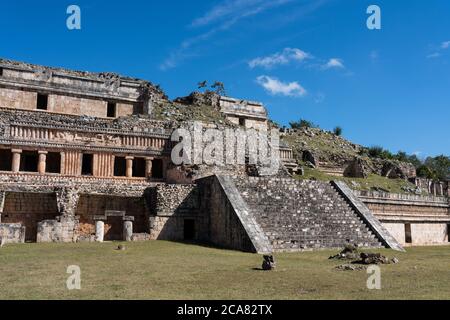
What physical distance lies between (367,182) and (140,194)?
15.8 m

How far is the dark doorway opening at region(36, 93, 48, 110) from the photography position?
26234mm

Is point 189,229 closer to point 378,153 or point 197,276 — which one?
point 197,276

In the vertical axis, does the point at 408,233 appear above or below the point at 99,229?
below

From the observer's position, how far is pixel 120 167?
24.2 metres

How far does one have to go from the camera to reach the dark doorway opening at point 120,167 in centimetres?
2386

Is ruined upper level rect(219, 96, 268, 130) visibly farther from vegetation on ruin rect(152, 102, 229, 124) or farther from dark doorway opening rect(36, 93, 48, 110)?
dark doorway opening rect(36, 93, 48, 110)

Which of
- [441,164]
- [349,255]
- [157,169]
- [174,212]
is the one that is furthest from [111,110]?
[441,164]

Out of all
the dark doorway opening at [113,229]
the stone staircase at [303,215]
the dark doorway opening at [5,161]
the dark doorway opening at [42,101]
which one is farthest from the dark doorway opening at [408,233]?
the dark doorway opening at [42,101]

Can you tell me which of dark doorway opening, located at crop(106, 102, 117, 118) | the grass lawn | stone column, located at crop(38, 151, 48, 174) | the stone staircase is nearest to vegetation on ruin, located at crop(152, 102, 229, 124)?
dark doorway opening, located at crop(106, 102, 117, 118)

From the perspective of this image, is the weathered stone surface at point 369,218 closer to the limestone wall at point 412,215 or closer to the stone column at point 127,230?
the limestone wall at point 412,215

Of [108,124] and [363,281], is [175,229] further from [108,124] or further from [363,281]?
[363,281]

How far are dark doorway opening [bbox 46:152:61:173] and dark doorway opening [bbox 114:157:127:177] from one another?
2899mm

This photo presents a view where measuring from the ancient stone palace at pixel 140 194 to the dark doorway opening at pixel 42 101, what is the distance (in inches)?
2.2
